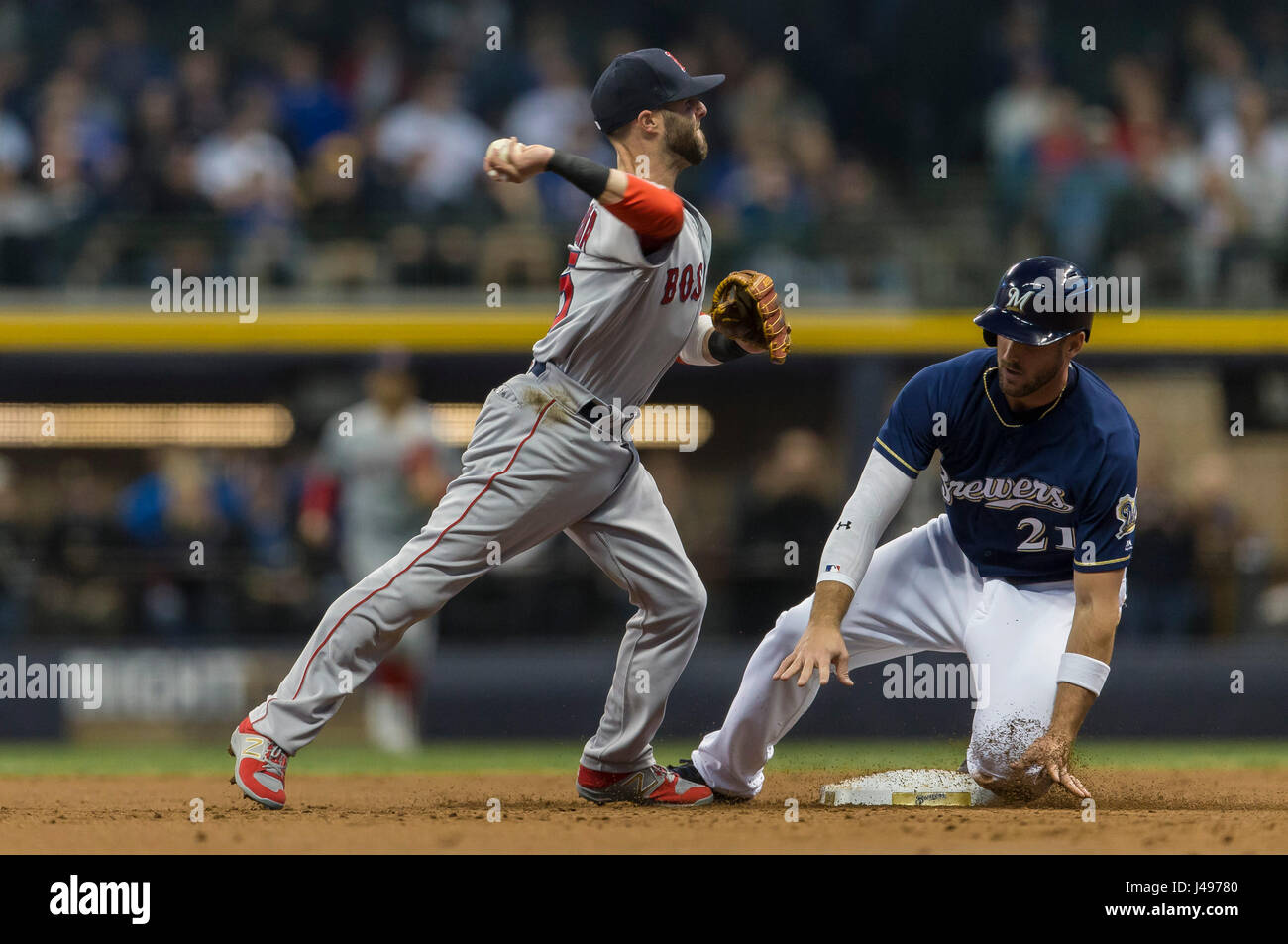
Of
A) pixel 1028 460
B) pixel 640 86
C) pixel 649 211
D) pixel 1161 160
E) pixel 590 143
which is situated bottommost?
pixel 1028 460

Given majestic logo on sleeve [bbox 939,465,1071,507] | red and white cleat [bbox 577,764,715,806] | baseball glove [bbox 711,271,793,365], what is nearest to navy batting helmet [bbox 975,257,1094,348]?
majestic logo on sleeve [bbox 939,465,1071,507]

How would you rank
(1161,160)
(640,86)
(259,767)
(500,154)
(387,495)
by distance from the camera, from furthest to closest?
(1161,160), (387,495), (640,86), (259,767), (500,154)

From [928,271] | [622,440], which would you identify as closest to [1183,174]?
[928,271]

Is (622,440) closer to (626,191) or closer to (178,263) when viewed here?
(626,191)

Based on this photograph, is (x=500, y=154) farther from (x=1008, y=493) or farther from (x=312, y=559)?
(x=312, y=559)

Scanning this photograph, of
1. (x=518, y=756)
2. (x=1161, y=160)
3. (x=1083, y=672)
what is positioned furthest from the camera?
(x=1161, y=160)

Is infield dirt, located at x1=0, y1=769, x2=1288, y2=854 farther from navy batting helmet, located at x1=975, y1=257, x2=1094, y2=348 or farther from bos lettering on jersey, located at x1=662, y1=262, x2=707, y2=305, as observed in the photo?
bos lettering on jersey, located at x1=662, y1=262, x2=707, y2=305

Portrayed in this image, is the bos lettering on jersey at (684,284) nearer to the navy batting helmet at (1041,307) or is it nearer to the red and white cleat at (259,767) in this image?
the navy batting helmet at (1041,307)

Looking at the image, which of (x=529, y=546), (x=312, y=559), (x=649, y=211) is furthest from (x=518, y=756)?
(x=649, y=211)
